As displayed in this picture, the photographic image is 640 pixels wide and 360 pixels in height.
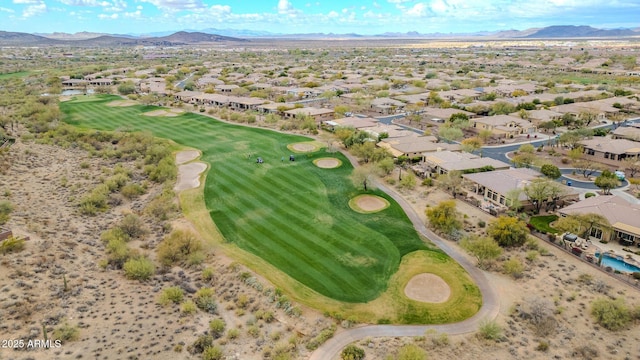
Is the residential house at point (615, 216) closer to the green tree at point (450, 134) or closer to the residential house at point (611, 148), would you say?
the residential house at point (611, 148)

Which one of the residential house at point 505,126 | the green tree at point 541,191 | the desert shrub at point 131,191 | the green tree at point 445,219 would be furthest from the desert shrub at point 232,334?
the residential house at point 505,126

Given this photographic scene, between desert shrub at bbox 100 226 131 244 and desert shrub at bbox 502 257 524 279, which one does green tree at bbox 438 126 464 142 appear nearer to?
desert shrub at bbox 502 257 524 279

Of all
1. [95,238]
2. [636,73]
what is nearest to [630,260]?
[95,238]

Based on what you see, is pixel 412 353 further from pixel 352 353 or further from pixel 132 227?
pixel 132 227

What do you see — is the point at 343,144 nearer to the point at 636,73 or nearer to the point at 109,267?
the point at 109,267

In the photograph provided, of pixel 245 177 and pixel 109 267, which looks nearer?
pixel 109 267

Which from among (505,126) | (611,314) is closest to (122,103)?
(505,126)
